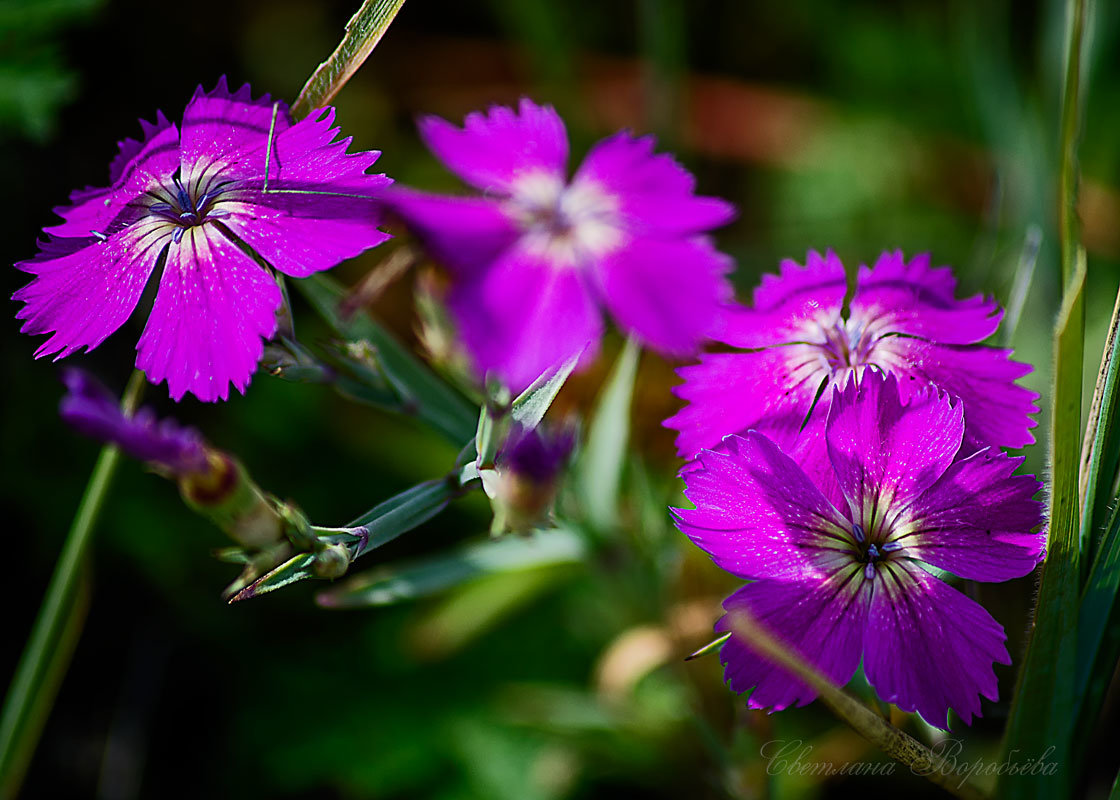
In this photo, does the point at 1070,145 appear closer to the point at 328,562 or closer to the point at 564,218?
the point at 564,218

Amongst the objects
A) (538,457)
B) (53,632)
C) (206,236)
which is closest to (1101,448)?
(538,457)

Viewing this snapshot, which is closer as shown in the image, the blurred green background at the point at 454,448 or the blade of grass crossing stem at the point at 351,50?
the blade of grass crossing stem at the point at 351,50

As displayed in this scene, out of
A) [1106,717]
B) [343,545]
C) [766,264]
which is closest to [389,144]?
[766,264]

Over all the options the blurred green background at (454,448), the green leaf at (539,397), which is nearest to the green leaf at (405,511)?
the green leaf at (539,397)

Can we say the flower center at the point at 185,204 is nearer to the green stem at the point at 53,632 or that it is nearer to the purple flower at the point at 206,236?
the purple flower at the point at 206,236

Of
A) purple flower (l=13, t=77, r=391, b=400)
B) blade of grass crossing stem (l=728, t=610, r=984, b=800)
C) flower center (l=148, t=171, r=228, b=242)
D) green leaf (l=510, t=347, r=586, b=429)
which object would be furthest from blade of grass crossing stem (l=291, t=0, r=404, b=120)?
blade of grass crossing stem (l=728, t=610, r=984, b=800)

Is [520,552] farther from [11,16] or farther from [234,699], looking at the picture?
[11,16]
